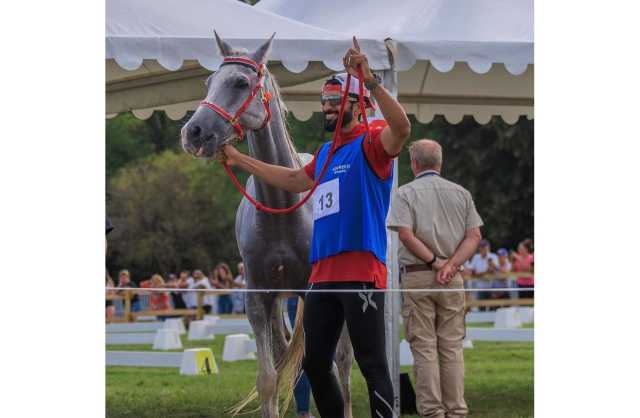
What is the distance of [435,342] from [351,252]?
68.4 inches

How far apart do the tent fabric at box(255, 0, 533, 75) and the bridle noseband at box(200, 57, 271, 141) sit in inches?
44.4

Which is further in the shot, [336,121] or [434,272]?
[434,272]

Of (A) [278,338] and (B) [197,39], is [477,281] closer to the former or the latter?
(A) [278,338]

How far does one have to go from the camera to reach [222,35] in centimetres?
664

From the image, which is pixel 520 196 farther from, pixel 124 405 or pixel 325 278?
pixel 325 278

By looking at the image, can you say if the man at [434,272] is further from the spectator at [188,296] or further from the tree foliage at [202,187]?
the tree foliage at [202,187]

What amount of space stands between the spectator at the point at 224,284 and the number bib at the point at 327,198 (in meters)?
14.4

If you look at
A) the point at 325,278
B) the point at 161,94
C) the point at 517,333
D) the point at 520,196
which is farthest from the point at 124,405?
the point at 520,196

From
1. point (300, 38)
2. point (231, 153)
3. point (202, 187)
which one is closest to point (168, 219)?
point (202, 187)

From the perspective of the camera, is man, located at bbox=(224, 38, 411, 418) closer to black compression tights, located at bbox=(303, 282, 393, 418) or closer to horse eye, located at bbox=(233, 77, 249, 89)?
black compression tights, located at bbox=(303, 282, 393, 418)

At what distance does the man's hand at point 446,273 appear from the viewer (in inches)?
250

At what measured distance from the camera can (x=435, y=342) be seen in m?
6.50

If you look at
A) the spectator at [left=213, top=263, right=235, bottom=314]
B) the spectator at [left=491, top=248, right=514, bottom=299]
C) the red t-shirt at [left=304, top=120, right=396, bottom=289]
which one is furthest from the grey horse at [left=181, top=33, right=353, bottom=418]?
the spectator at [left=213, top=263, right=235, bottom=314]

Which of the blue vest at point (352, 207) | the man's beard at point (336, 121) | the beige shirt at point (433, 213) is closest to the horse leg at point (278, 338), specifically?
the beige shirt at point (433, 213)
